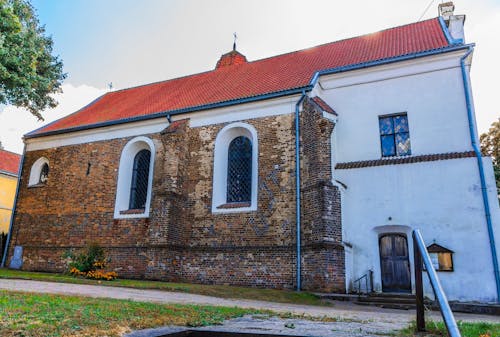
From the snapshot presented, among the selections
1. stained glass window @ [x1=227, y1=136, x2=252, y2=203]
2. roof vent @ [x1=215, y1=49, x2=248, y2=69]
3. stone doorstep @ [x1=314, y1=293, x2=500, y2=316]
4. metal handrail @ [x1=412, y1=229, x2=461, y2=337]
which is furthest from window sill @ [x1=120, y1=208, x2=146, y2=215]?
metal handrail @ [x1=412, y1=229, x2=461, y2=337]

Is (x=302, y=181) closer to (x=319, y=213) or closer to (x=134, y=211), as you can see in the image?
(x=319, y=213)

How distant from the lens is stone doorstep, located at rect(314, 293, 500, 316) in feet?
34.2

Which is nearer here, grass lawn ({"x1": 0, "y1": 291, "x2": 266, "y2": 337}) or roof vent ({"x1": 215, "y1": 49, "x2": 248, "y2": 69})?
grass lawn ({"x1": 0, "y1": 291, "x2": 266, "y2": 337})

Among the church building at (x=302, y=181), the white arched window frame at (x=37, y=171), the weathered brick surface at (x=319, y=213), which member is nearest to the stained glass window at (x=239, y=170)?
the church building at (x=302, y=181)

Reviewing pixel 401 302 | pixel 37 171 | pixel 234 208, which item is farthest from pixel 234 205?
pixel 37 171

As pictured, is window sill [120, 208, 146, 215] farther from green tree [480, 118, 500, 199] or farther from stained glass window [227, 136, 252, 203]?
green tree [480, 118, 500, 199]

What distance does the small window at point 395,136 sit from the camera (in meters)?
13.9

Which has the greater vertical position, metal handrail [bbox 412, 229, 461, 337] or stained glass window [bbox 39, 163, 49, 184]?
stained glass window [bbox 39, 163, 49, 184]

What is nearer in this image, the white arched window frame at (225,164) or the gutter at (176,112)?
the white arched window frame at (225,164)

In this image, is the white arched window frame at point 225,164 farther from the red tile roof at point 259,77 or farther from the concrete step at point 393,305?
the concrete step at point 393,305

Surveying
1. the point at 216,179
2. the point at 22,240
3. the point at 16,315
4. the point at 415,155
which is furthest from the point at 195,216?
the point at 16,315

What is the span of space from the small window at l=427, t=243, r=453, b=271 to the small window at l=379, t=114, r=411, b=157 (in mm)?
3364

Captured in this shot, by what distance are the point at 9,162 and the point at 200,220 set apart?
22.4 metres

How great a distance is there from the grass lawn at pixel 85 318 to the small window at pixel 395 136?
31.9ft
